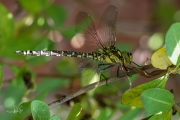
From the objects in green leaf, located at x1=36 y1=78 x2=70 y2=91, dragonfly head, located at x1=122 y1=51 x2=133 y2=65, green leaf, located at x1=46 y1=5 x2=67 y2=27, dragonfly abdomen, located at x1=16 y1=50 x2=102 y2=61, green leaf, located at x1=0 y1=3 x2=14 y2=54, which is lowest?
green leaf, located at x1=36 y1=78 x2=70 y2=91

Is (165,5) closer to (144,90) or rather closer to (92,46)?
(92,46)

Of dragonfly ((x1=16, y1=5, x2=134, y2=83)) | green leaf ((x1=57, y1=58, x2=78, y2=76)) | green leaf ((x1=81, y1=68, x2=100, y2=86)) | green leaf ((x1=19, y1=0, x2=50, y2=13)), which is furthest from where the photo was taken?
green leaf ((x1=57, y1=58, x2=78, y2=76))

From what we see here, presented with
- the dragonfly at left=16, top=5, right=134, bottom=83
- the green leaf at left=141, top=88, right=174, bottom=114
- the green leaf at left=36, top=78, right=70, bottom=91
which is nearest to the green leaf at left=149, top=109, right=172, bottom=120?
the green leaf at left=141, top=88, right=174, bottom=114

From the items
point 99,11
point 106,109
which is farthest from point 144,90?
point 99,11

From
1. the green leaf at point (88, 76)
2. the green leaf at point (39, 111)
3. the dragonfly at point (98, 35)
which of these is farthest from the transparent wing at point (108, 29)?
the green leaf at point (39, 111)

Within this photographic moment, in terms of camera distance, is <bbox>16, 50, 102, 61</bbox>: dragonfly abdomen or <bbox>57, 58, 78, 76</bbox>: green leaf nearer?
<bbox>16, 50, 102, 61</bbox>: dragonfly abdomen

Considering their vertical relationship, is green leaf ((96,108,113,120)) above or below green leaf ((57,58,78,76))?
below

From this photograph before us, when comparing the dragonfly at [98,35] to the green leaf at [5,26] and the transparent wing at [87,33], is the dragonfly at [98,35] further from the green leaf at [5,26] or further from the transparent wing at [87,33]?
the green leaf at [5,26]

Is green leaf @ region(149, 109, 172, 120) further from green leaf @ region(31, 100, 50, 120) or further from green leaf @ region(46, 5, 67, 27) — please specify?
green leaf @ region(46, 5, 67, 27)
